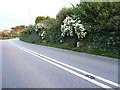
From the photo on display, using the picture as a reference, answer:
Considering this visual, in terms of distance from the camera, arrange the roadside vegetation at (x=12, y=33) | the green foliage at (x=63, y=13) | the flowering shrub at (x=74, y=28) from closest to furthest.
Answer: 1. the flowering shrub at (x=74, y=28)
2. the green foliage at (x=63, y=13)
3. the roadside vegetation at (x=12, y=33)

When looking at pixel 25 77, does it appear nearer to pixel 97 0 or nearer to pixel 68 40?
pixel 97 0

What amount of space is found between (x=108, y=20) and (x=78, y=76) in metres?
6.14

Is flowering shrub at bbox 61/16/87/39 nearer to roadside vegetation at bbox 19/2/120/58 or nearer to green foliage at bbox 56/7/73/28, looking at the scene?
roadside vegetation at bbox 19/2/120/58

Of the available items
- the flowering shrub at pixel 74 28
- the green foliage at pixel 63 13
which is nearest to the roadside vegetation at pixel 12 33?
the green foliage at pixel 63 13

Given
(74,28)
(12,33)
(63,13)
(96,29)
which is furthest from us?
(12,33)

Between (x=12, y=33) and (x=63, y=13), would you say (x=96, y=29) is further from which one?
(x=12, y=33)

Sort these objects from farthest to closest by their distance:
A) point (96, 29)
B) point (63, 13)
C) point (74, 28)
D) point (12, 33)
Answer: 1. point (12, 33)
2. point (63, 13)
3. point (74, 28)
4. point (96, 29)

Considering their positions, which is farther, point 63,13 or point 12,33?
point 12,33

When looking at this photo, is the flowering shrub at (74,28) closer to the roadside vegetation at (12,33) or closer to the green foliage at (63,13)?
the green foliage at (63,13)

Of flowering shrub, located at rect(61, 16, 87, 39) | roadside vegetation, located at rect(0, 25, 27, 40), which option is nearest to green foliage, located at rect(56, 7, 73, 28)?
flowering shrub, located at rect(61, 16, 87, 39)

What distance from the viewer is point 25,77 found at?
418 cm

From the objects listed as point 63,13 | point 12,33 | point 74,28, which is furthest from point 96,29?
point 12,33

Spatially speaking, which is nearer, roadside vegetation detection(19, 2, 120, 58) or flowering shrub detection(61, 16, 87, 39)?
roadside vegetation detection(19, 2, 120, 58)

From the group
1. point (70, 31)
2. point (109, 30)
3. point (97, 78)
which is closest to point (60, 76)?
point (97, 78)
